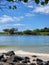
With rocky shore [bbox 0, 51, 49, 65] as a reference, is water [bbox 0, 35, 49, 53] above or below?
below

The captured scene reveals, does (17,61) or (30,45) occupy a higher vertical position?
(17,61)

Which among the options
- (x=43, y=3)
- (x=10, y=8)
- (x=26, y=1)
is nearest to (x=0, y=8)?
(x=10, y=8)

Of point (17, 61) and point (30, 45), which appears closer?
point (17, 61)

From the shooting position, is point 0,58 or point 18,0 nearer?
point 18,0

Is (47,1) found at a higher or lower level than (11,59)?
higher

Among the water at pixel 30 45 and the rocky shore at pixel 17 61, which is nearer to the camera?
the rocky shore at pixel 17 61

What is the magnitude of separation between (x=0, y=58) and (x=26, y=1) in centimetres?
917

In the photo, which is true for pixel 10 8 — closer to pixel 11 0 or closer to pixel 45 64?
pixel 11 0

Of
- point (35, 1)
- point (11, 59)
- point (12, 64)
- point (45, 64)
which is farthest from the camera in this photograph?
point (11, 59)

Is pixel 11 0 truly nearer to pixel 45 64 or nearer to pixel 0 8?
pixel 0 8

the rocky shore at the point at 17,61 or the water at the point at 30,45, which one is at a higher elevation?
the rocky shore at the point at 17,61

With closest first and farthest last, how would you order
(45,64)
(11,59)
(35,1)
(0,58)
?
(35,1), (45,64), (11,59), (0,58)

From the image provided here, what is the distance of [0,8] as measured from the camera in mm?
3744

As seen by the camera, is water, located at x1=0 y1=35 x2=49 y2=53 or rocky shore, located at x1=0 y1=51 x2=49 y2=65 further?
water, located at x1=0 y1=35 x2=49 y2=53
